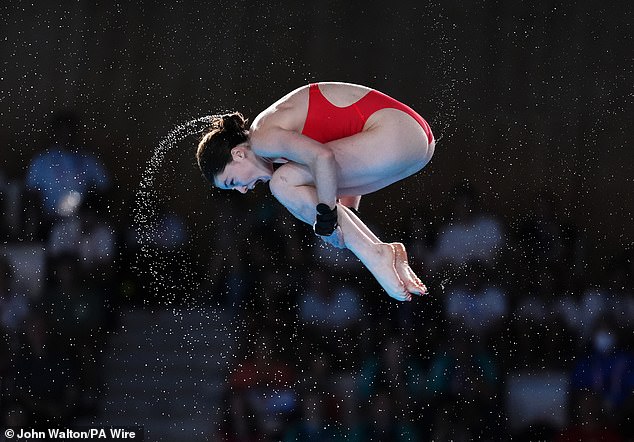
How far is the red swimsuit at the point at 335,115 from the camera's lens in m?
3.25

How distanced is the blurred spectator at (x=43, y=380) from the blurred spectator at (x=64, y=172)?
641 mm

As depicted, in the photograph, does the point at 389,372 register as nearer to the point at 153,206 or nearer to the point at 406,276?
the point at 153,206

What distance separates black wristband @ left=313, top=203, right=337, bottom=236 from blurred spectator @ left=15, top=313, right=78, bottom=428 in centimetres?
262

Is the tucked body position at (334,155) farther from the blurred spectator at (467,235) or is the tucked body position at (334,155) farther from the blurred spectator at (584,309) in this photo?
the blurred spectator at (584,309)

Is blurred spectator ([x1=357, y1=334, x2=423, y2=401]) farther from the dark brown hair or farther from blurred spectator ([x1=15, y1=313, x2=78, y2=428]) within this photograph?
the dark brown hair

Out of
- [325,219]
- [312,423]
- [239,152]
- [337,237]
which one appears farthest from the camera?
[312,423]

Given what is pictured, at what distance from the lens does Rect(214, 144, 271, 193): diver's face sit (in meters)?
3.33

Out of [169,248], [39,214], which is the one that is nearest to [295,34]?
[169,248]

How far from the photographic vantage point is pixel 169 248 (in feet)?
17.6

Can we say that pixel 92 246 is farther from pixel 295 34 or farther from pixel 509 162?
pixel 509 162

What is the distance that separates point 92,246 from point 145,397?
2.81 ft

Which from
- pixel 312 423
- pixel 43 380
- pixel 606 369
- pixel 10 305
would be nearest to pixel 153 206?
pixel 10 305

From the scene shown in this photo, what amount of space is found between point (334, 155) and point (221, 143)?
43 centimetres

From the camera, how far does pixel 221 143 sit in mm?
3359
